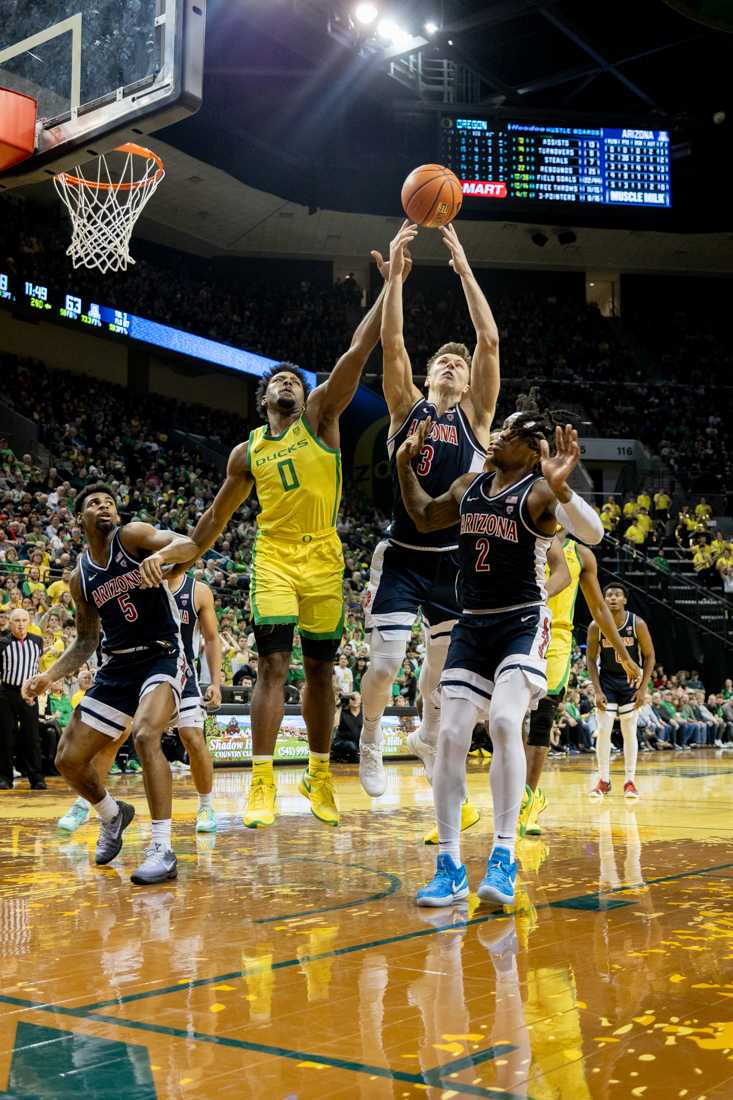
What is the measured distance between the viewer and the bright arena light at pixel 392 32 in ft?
79.5

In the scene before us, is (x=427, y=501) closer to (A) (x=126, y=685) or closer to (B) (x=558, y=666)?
(A) (x=126, y=685)

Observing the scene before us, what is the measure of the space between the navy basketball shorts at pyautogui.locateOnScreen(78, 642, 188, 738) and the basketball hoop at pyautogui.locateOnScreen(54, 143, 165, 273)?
20.9 ft

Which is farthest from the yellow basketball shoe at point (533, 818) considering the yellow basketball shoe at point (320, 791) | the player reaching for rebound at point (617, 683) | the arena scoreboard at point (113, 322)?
the arena scoreboard at point (113, 322)

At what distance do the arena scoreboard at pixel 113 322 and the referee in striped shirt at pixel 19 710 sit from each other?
1124 cm

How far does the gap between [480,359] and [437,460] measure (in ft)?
2.00

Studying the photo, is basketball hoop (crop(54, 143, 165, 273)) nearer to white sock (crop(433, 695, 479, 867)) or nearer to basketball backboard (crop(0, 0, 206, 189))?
basketball backboard (crop(0, 0, 206, 189))

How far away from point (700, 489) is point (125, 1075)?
99.4 feet

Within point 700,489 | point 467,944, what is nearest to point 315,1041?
point 467,944

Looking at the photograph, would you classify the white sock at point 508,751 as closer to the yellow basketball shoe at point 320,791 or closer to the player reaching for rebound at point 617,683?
the yellow basketball shoe at point 320,791

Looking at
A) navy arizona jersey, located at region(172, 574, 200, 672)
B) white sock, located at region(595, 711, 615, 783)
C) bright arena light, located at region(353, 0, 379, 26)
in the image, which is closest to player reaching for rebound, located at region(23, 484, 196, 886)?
navy arizona jersey, located at region(172, 574, 200, 672)

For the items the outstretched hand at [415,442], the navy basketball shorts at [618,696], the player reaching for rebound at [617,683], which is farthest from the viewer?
the navy basketball shorts at [618,696]

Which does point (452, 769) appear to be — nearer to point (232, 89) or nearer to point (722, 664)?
point (722, 664)

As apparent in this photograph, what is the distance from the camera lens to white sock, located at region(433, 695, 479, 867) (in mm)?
4824

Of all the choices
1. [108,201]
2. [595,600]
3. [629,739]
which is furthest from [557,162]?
[595,600]
